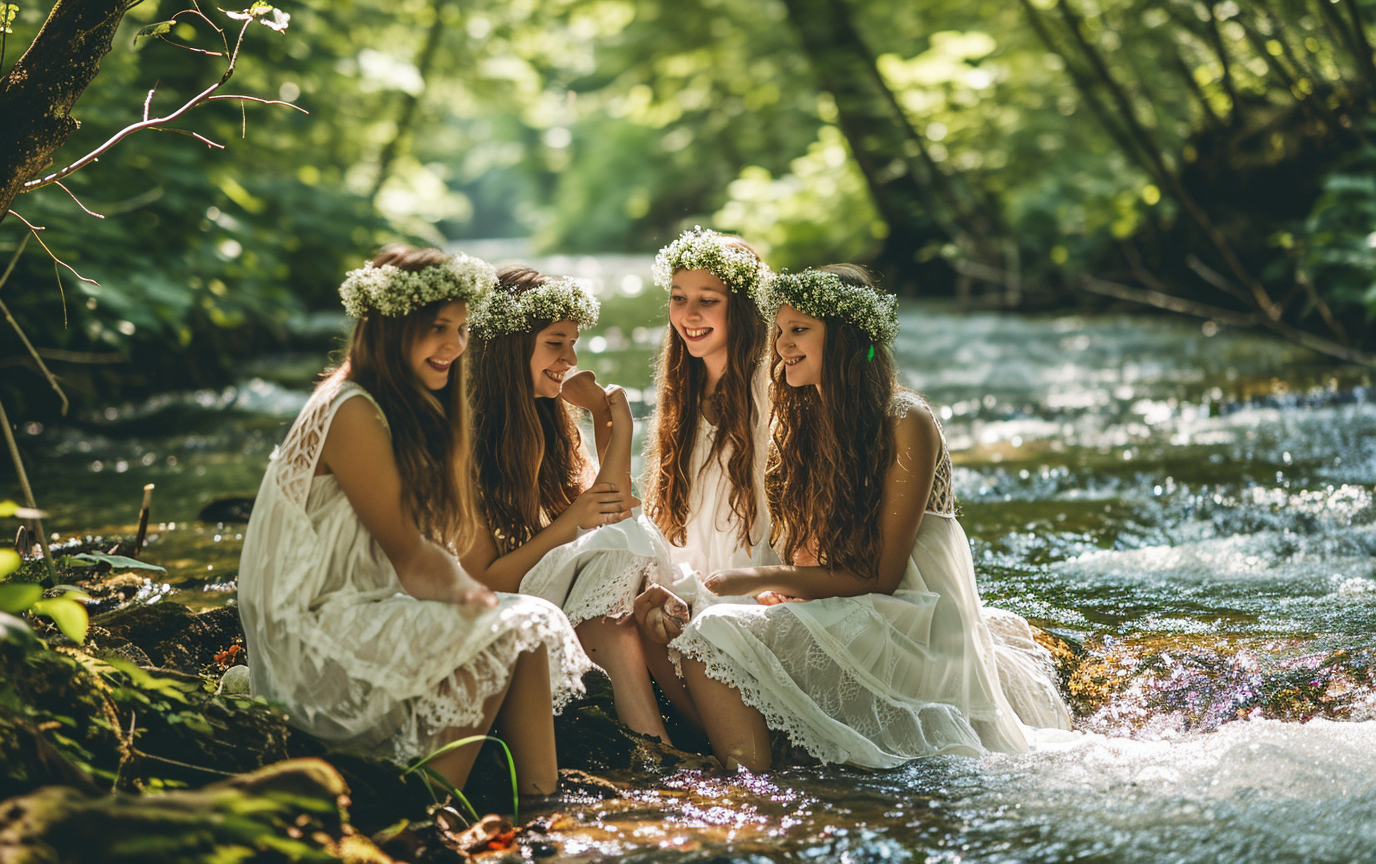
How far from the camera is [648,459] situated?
14.3 feet

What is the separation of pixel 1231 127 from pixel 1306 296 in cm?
248

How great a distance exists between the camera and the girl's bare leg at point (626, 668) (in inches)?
138

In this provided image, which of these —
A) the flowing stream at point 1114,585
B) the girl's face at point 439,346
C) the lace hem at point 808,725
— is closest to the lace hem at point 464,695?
the flowing stream at point 1114,585

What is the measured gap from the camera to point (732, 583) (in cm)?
362

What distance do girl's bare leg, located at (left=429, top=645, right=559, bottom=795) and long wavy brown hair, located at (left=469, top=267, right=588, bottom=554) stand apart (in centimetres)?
84

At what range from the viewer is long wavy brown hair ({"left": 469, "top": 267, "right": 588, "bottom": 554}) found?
12.3ft

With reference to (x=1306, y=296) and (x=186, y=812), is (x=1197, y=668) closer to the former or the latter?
(x=186, y=812)

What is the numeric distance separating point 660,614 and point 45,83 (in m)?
2.33

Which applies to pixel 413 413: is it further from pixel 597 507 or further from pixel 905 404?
pixel 905 404

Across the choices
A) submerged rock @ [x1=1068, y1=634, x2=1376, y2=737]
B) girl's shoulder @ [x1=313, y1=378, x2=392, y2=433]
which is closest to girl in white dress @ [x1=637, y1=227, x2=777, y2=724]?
submerged rock @ [x1=1068, y1=634, x2=1376, y2=737]

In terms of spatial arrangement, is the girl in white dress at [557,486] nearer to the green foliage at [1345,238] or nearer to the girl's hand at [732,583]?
the girl's hand at [732,583]

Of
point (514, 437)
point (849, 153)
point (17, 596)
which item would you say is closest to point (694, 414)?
point (514, 437)

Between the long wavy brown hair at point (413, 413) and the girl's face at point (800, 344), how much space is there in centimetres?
120

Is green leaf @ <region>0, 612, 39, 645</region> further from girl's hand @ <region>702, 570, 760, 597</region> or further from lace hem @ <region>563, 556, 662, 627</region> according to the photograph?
girl's hand @ <region>702, 570, 760, 597</region>
